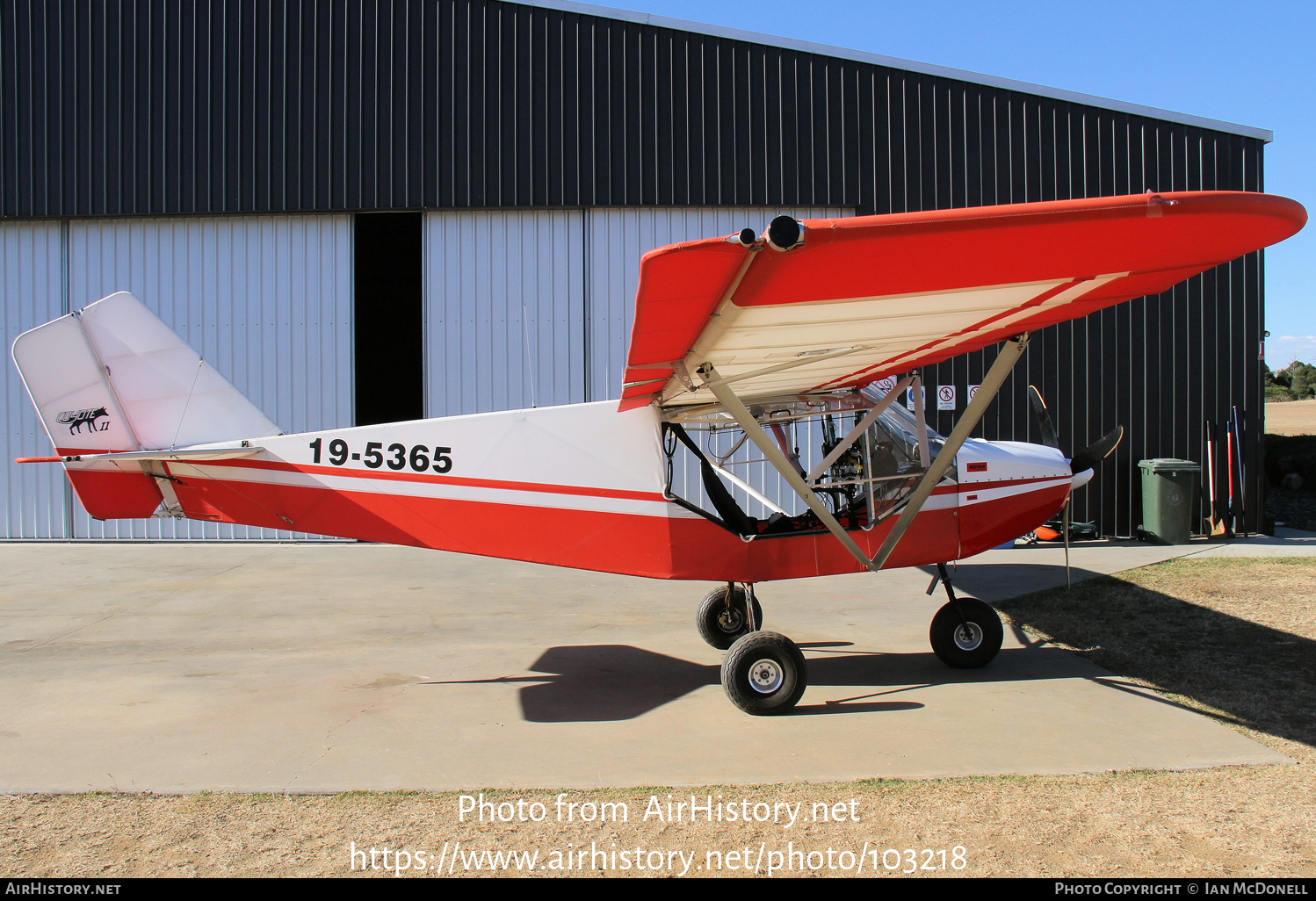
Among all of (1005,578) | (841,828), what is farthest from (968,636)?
(1005,578)

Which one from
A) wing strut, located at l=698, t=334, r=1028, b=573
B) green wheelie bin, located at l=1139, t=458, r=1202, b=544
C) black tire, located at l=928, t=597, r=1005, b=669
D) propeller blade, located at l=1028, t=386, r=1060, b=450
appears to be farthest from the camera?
green wheelie bin, located at l=1139, t=458, r=1202, b=544

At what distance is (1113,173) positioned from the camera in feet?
41.6

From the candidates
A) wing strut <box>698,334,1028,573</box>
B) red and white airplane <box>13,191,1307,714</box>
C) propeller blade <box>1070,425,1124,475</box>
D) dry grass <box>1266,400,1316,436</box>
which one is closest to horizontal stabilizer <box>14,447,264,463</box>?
red and white airplane <box>13,191,1307,714</box>

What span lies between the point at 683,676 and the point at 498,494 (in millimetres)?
1847

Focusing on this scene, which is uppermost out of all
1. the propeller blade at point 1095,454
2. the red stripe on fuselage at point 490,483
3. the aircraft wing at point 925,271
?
the aircraft wing at point 925,271

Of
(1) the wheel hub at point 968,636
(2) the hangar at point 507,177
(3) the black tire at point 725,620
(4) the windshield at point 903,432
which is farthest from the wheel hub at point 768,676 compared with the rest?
(2) the hangar at point 507,177

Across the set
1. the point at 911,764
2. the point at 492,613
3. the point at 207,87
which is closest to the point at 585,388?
the point at 492,613

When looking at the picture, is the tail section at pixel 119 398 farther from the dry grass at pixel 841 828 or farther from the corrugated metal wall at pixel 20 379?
the corrugated metal wall at pixel 20 379

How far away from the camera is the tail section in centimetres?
574

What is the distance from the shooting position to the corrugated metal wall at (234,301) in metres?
13.3

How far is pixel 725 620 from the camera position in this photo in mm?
6672

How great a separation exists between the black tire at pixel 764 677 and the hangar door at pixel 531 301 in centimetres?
847

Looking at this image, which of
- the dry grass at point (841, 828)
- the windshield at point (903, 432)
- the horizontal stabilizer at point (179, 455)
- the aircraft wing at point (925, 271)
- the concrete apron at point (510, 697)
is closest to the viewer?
the aircraft wing at point (925, 271)

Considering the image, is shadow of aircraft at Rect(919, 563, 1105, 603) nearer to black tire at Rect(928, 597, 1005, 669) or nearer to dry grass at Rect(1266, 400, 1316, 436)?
black tire at Rect(928, 597, 1005, 669)
